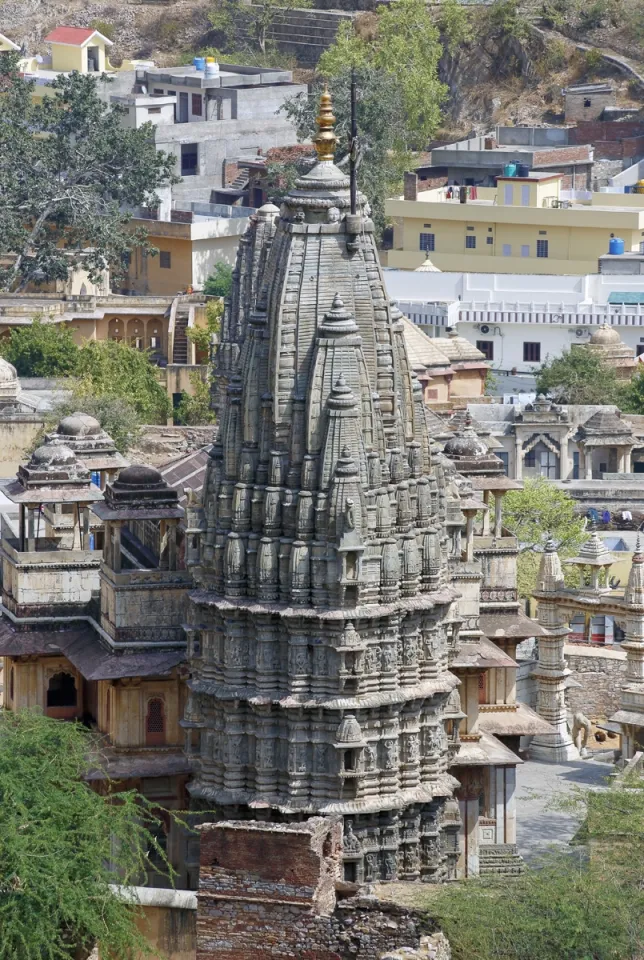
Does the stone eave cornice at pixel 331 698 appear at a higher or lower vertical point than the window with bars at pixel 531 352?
lower

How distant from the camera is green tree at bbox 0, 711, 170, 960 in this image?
51031 millimetres

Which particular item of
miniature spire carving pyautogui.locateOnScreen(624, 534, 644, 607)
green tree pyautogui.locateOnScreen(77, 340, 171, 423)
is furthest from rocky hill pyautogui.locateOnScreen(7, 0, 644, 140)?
miniature spire carving pyautogui.locateOnScreen(624, 534, 644, 607)

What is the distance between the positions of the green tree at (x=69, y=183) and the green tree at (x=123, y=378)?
45.3ft

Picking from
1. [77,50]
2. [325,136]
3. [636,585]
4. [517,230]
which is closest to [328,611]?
[325,136]

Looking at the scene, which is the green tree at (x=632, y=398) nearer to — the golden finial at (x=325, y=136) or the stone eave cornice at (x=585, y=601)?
the stone eave cornice at (x=585, y=601)

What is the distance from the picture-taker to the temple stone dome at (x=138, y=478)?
61.9 meters

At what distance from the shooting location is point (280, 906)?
50.3 metres

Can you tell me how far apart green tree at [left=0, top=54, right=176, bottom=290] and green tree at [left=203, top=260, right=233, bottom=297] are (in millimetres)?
3123

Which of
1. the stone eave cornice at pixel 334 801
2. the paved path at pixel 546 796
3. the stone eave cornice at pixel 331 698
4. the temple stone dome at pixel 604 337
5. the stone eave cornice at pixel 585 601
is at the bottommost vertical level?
the paved path at pixel 546 796

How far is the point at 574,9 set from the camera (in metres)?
164

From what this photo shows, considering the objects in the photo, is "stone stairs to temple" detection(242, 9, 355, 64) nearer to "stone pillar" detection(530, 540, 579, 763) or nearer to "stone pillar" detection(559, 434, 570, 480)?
"stone pillar" detection(559, 434, 570, 480)

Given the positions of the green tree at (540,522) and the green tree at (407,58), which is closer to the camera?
the green tree at (540,522)

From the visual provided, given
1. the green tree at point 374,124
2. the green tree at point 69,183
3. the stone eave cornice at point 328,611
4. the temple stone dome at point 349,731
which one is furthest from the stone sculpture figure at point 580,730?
the green tree at point 374,124

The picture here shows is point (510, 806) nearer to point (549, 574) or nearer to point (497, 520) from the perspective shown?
point (497, 520)
